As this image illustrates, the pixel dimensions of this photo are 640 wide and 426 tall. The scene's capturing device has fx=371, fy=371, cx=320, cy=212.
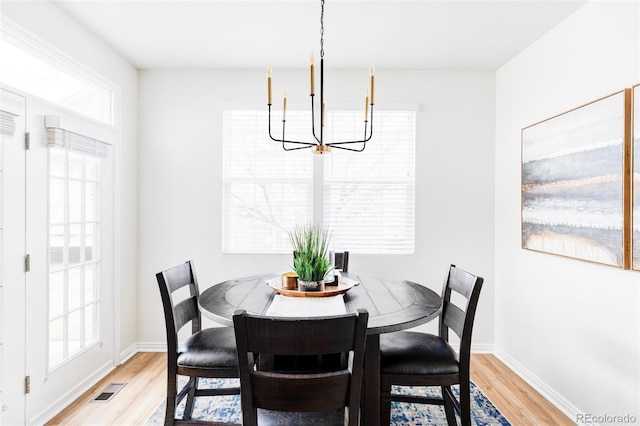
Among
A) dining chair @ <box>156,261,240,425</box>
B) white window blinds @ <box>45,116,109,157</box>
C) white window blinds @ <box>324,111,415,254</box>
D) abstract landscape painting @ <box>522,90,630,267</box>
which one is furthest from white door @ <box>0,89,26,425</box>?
abstract landscape painting @ <box>522,90,630,267</box>

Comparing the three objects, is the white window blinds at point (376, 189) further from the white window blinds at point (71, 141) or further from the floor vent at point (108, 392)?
the floor vent at point (108, 392)

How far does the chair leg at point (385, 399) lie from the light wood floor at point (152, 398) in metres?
1.01

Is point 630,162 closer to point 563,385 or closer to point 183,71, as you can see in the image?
point 563,385

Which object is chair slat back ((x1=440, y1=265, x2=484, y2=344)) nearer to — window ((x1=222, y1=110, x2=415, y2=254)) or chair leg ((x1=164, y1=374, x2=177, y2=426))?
window ((x1=222, y1=110, x2=415, y2=254))

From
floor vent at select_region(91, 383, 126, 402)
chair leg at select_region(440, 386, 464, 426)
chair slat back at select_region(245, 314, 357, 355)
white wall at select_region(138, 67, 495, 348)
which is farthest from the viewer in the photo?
white wall at select_region(138, 67, 495, 348)

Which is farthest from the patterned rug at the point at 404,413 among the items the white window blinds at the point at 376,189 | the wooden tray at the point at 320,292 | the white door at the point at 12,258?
the white window blinds at the point at 376,189

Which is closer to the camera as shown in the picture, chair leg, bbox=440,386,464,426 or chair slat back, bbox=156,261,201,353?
Answer: chair slat back, bbox=156,261,201,353

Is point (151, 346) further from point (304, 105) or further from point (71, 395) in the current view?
point (304, 105)

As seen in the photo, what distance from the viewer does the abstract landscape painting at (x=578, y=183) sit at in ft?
6.66

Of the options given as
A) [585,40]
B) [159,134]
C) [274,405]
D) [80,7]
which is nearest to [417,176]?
[585,40]

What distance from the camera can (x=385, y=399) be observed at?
5.95 feet

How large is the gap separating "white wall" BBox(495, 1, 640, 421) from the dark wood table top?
1.03 metres

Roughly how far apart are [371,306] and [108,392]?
2.10 metres

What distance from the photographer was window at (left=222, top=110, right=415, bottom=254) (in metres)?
3.41
